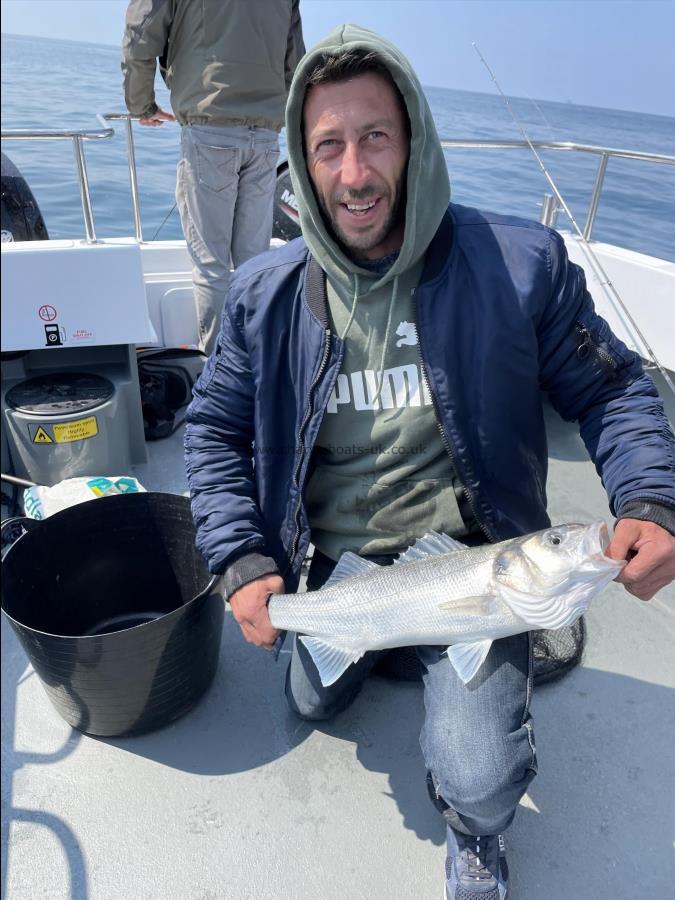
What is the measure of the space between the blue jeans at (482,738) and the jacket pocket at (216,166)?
11.3 feet

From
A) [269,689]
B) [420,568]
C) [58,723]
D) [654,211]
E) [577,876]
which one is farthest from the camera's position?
[654,211]

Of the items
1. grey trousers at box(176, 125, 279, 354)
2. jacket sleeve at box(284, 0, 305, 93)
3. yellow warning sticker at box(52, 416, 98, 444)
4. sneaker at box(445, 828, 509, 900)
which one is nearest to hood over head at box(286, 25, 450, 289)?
sneaker at box(445, 828, 509, 900)

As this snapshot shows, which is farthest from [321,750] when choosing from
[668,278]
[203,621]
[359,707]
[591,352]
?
[668,278]

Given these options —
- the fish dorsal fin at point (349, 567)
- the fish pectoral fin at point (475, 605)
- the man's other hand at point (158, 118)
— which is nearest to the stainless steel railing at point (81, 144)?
the man's other hand at point (158, 118)

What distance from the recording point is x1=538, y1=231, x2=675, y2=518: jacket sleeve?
190 centimetres

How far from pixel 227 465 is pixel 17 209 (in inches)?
157

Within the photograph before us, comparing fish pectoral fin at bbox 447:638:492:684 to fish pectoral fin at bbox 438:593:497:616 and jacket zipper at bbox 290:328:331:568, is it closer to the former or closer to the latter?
fish pectoral fin at bbox 438:593:497:616

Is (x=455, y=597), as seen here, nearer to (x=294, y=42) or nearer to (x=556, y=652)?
(x=556, y=652)

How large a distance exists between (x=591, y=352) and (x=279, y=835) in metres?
1.76

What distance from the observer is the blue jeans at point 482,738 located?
1.82 metres

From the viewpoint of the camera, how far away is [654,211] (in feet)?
23.7

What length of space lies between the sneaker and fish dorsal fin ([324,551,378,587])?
31.4 inches

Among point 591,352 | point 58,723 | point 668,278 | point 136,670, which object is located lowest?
point 58,723

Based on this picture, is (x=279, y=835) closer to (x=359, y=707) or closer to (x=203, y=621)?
(x=359, y=707)
